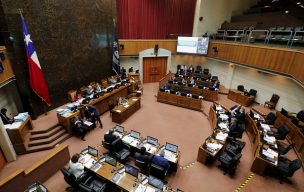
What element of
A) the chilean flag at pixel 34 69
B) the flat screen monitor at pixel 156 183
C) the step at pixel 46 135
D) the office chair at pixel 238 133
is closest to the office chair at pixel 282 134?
the office chair at pixel 238 133

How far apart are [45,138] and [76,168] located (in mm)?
3641

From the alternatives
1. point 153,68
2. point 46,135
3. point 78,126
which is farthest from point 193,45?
point 46,135

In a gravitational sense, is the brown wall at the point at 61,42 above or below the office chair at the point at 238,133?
above

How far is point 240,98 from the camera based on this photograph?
417 inches

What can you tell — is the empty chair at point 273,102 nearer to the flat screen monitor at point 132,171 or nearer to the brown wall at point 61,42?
the flat screen monitor at point 132,171

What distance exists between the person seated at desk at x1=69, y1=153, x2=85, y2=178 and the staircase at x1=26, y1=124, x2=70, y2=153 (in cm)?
302

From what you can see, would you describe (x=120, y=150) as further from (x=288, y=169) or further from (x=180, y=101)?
(x=180, y=101)

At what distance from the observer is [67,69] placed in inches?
375

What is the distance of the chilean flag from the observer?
272 inches

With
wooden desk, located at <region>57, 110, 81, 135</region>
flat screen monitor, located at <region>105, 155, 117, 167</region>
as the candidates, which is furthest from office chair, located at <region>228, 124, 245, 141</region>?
wooden desk, located at <region>57, 110, 81, 135</region>

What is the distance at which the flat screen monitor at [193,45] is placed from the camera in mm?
14025

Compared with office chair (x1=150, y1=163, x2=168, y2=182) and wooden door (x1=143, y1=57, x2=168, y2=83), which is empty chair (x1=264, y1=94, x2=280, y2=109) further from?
wooden door (x1=143, y1=57, x2=168, y2=83)

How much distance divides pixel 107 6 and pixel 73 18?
314 cm

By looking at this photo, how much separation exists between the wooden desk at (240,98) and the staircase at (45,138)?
1072cm
